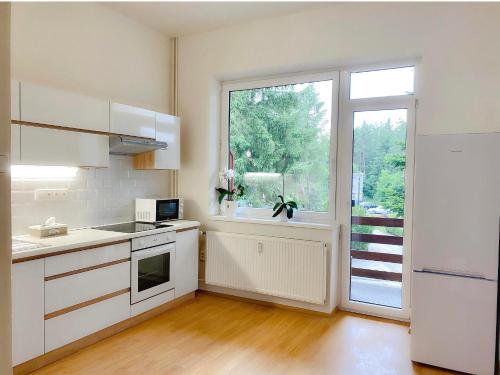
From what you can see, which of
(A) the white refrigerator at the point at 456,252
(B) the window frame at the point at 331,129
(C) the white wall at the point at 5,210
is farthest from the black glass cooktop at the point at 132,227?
(C) the white wall at the point at 5,210

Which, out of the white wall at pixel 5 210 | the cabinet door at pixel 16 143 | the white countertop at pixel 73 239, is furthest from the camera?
the cabinet door at pixel 16 143

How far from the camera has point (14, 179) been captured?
9.11 feet

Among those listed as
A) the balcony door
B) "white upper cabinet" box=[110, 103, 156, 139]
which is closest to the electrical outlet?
"white upper cabinet" box=[110, 103, 156, 139]

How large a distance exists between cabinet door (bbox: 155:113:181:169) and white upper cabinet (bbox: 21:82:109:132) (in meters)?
0.67

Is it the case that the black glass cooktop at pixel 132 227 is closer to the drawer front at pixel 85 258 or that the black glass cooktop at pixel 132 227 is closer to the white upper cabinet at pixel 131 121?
the drawer front at pixel 85 258

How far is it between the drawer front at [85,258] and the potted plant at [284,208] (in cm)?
151

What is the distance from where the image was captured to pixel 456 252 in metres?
2.49

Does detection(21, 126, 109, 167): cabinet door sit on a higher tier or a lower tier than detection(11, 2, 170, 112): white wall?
lower

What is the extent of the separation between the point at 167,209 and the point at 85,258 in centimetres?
125

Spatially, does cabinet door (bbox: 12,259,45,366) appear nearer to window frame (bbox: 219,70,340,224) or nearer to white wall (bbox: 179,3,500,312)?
white wall (bbox: 179,3,500,312)

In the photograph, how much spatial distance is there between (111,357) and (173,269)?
1072 millimetres

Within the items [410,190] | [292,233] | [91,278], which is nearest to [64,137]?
[91,278]

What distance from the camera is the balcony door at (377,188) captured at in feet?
11.1

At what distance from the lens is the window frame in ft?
12.0
